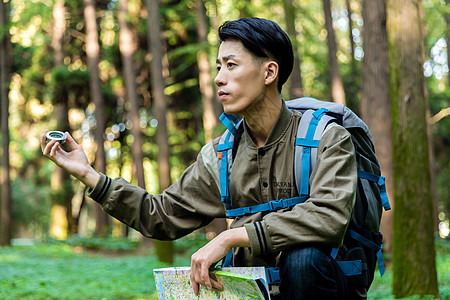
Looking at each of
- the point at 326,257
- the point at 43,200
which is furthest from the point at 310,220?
the point at 43,200

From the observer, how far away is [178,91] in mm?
19141

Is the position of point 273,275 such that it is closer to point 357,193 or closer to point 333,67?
point 357,193

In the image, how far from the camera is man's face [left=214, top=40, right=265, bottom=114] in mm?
2561

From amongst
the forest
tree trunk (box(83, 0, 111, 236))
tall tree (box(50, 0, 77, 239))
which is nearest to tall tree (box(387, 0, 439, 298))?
the forest

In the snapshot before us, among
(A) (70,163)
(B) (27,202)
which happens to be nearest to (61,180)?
(B) (27,202)

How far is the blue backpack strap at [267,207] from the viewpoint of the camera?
2.44 meters

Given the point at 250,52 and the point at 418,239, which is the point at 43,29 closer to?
the point at 418,239

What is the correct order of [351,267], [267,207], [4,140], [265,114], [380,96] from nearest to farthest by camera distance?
[351,267] < [267,207] < [265,114] < [380,96] < [4,140]

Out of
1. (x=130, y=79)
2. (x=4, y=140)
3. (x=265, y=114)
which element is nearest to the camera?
(x=265, y=114)

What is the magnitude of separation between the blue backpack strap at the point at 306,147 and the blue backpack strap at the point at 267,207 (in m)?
0.04

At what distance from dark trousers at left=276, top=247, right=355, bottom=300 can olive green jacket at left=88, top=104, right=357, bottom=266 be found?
0.17ft

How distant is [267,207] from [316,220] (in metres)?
0.35

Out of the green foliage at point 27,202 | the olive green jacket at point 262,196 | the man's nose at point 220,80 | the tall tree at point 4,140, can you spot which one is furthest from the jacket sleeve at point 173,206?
the green foliage at point 27,202

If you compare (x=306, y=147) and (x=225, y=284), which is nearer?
(x=225, y=284)
